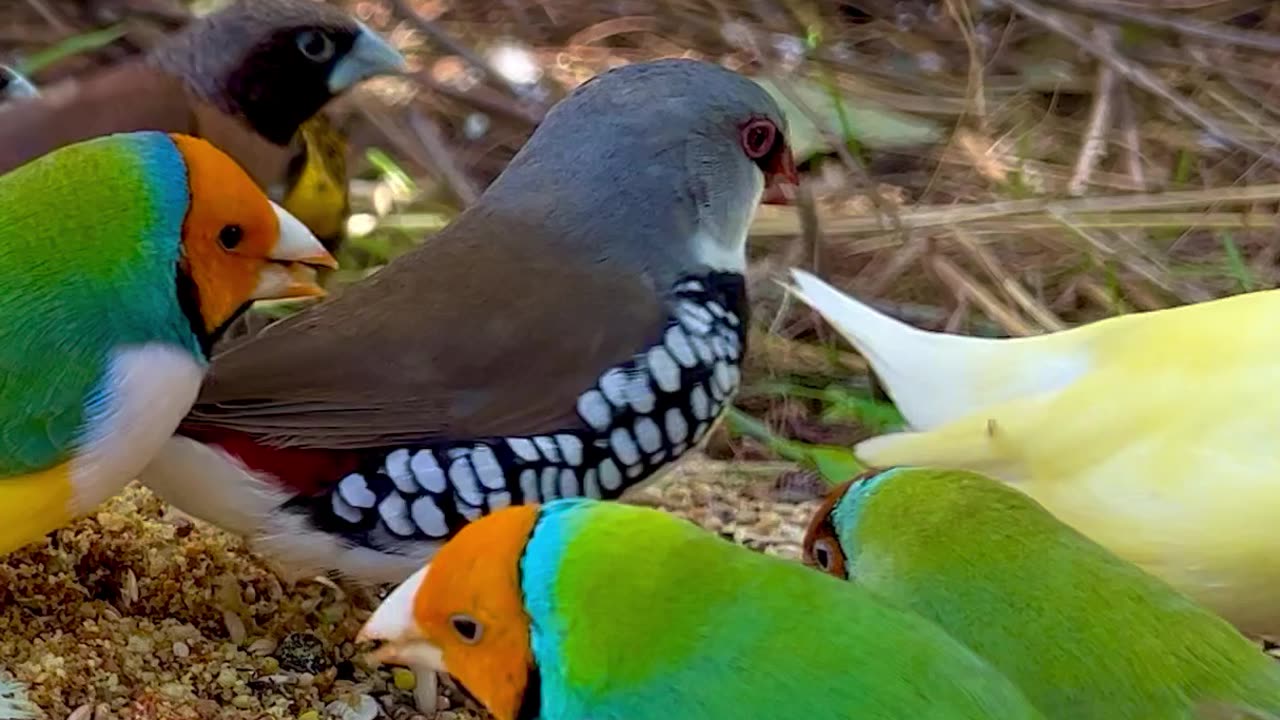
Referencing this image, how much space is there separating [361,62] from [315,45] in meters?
0.08

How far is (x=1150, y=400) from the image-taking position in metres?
1.82

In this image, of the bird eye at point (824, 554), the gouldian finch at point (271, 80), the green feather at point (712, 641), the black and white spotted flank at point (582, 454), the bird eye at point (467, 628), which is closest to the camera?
the green feather at point (712, 641)

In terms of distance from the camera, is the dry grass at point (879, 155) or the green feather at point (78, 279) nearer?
the green feather at point (78, 279)

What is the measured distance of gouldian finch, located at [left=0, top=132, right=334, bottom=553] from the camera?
153 cm

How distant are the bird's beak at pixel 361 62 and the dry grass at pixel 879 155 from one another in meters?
0.42

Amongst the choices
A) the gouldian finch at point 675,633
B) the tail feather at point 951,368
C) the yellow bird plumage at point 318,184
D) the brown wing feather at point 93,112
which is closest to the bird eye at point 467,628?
the gouldian finch at point 675,633

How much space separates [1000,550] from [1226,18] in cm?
318

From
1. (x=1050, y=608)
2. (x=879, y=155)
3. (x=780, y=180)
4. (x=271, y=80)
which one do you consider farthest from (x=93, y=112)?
(x=879, y=155)

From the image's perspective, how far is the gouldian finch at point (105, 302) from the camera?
153 cm

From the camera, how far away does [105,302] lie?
1562 mm

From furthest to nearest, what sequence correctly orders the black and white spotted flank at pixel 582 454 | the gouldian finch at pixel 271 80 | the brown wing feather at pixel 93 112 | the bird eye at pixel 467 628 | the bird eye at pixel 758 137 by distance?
the gouldian finch at pixel 271 80 < the brown wing feather at pixel 93 112 < the bird eye at pixel 758 137 < the black and white spotted flank at pixel 582 454 < the bird eye at pixel 467 628

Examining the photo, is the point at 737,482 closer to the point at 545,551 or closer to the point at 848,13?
the point at 545,551

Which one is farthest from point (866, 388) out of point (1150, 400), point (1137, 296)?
point (1150, 400)

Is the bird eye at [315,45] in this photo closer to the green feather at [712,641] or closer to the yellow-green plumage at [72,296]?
the yellow-green plumage at [72,296]
